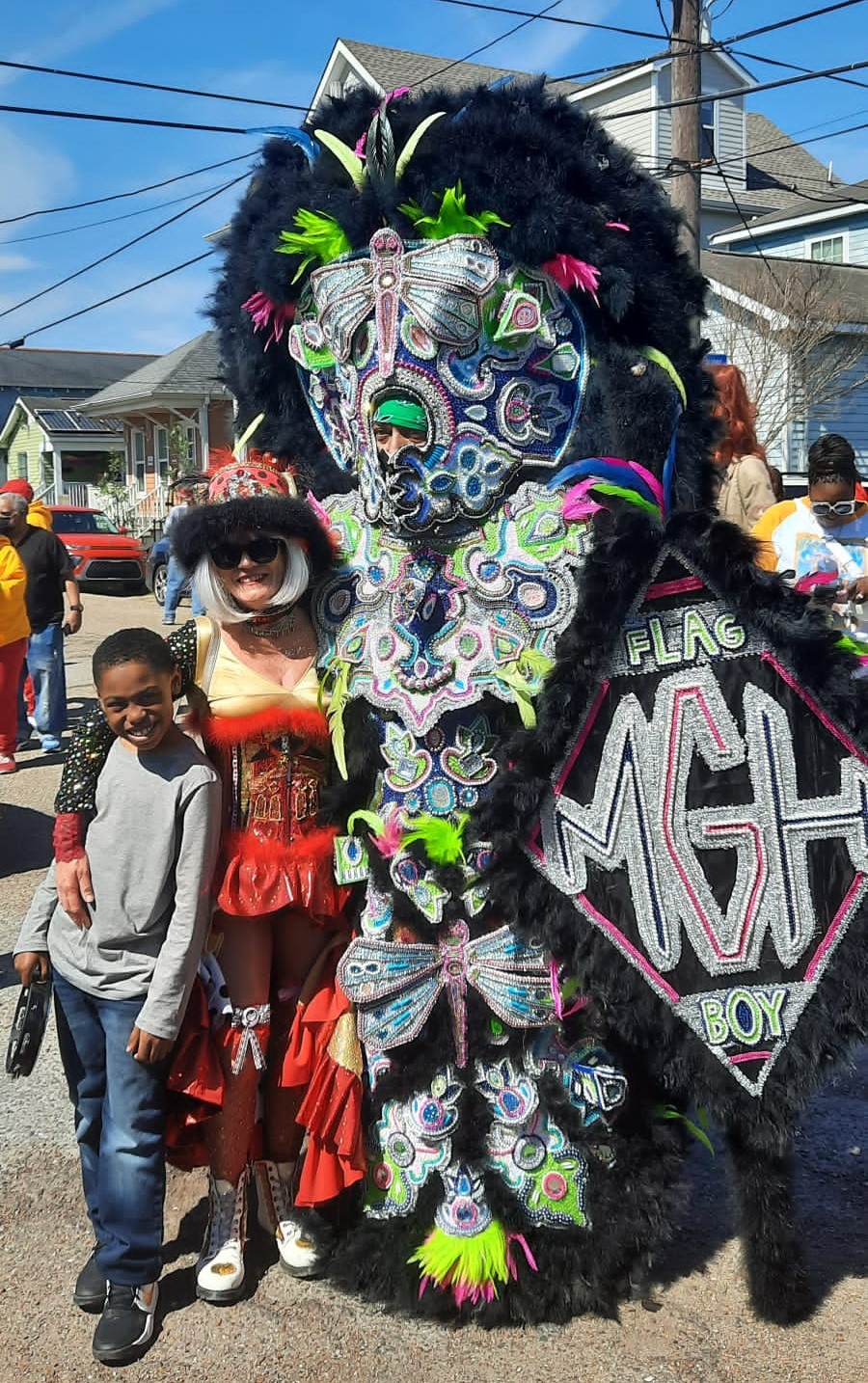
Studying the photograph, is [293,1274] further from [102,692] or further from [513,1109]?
[102,692]

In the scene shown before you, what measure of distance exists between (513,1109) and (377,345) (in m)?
1.56

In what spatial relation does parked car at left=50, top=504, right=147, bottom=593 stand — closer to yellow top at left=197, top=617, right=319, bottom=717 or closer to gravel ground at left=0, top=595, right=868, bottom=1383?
gravel ground at left=0, top=595, right=868, bottom=1383

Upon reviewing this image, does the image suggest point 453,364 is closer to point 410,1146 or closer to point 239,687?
point 239,687

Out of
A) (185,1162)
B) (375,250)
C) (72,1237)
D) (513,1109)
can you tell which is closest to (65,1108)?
(72,1237)

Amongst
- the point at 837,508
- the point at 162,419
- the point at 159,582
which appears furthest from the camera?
the point at 162,419

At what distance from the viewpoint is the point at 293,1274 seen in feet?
9.01

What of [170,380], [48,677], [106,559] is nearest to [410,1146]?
[48,677]

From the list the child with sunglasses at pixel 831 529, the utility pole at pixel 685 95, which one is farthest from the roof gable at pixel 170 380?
the child with sunglasses at pixel 831 529

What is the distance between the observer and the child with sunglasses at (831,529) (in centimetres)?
417

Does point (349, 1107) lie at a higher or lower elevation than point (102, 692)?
lower

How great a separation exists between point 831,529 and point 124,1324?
3.21 m

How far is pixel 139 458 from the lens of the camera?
1204 inches

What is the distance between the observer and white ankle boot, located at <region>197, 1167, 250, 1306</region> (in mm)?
2658

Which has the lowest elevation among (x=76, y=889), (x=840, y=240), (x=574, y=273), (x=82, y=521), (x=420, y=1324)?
(x=420, y=1324)
